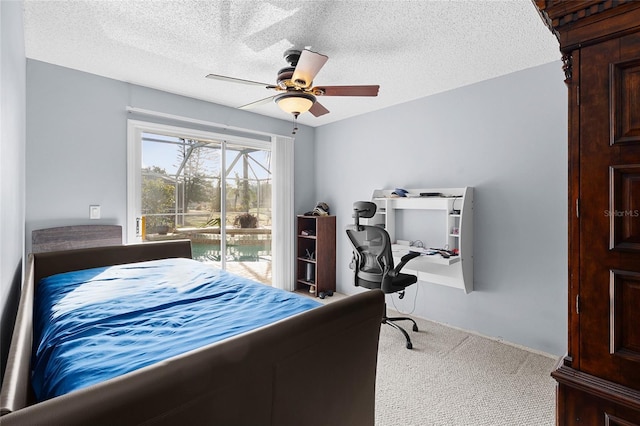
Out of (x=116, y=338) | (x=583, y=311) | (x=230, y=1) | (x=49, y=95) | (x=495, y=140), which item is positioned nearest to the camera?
(x=583, y=311)

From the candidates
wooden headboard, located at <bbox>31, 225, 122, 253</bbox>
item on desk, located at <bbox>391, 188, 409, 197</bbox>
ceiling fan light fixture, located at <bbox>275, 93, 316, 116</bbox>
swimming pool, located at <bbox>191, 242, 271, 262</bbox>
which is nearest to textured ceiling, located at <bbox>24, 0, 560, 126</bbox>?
ceiling fan light fixture, located at <bbox>275, 93, 316, 116</bbox>

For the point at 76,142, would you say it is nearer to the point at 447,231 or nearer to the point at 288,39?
the point at 288,39

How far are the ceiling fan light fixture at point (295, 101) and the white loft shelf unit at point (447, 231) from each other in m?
1.63

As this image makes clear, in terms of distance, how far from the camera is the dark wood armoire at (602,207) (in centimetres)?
78

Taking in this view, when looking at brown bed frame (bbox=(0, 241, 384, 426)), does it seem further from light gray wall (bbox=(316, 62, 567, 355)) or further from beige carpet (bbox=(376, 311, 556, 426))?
light gray wall (bbox=(316, 62, 567, 355))

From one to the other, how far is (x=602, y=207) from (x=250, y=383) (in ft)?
3.48

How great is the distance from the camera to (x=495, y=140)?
9.73 feet

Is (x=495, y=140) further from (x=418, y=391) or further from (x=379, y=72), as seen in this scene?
(x=418, y=391)

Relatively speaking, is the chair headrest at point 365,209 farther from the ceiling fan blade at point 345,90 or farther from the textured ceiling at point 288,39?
the textured ceiling at point 288,39

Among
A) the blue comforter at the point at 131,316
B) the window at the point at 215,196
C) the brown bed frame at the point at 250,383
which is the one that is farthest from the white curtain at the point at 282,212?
the brown bed frame at the point at 250,383

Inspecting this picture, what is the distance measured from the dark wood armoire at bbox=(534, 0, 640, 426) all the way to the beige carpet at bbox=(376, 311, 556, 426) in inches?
48.3

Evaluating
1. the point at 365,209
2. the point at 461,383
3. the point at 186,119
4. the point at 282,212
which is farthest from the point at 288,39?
the point at 461,383

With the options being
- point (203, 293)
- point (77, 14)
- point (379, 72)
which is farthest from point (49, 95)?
point (379, 72)

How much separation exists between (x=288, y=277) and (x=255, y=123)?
2207 mm
